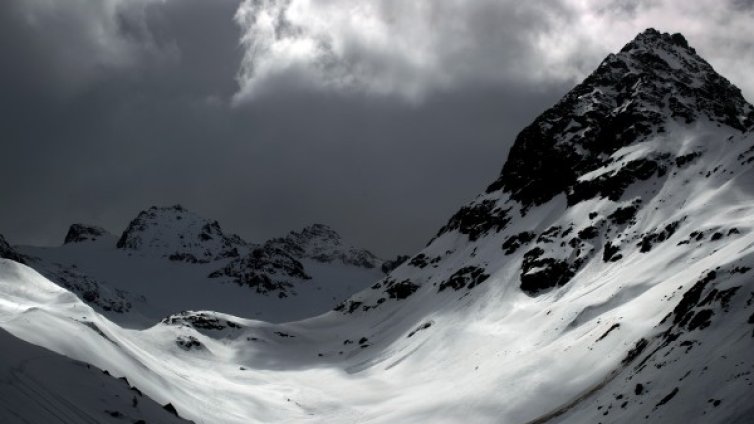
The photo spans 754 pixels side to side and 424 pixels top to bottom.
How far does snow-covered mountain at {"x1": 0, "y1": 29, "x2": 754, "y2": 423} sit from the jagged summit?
50cm

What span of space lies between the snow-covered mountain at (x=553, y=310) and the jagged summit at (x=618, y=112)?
50 cm

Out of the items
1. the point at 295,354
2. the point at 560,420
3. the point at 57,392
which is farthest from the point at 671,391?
the point at 295,354

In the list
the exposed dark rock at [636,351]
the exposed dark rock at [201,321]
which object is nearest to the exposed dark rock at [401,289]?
the exposed dark rock at [201,321]

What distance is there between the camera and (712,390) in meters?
27.9

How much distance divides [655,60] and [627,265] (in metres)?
90.3

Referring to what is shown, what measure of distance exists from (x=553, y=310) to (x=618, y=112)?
67372mm

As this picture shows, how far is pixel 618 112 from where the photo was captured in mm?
128625

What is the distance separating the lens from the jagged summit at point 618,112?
12144 cm

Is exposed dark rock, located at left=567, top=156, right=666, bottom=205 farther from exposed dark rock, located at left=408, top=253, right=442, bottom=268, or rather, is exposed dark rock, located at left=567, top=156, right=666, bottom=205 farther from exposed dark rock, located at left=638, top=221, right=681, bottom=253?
exposed dark rock, located at left=408, top=253, right=442, bottom=268

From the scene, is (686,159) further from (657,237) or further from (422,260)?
(422,260)

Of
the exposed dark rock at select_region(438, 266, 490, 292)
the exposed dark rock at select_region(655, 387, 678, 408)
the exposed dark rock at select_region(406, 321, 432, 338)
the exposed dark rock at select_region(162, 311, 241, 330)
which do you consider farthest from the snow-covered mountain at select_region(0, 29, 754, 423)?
the exposed dark rock at select_region(406, 321, 432, 338)

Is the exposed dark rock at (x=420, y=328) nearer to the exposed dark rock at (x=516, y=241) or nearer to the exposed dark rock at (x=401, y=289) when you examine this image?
the exposed dark rock at (x=516, y=241)

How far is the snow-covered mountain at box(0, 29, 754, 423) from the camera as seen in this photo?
37.0 m

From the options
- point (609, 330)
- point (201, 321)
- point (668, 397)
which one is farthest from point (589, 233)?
point (201, 321)
